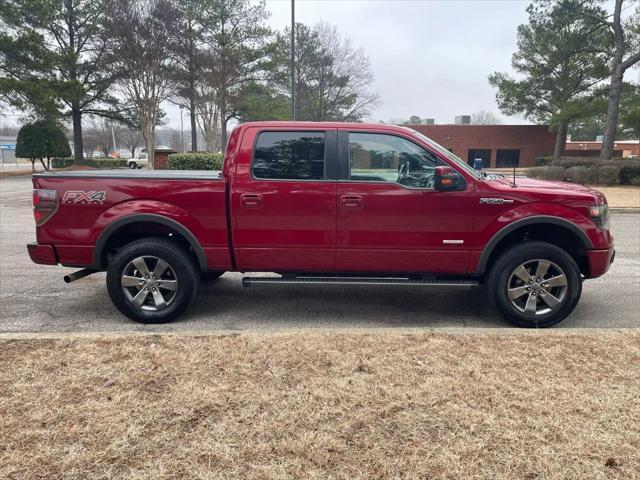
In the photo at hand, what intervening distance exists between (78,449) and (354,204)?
2.83m

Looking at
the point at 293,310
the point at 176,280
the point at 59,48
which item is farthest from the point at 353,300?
the point at 59,48

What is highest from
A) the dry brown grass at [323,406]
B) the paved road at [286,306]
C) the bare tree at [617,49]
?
the bare tree at [617,49]

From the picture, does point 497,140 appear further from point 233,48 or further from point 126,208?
point 126,208

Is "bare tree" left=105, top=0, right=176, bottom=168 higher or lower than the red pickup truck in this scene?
higher

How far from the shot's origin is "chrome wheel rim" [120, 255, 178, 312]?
439 cm

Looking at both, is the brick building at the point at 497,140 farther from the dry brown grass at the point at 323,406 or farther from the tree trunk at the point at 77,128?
the dry brown grass at the point at 323,406

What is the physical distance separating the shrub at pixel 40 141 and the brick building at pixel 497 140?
29.7m

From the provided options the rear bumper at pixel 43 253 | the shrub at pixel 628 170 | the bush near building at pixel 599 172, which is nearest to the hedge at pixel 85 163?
the bush near building at pixel 599 172

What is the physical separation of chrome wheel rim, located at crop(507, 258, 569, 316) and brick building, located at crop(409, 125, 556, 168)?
41.0 meters

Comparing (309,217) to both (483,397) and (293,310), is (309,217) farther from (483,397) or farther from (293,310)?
(483,397)

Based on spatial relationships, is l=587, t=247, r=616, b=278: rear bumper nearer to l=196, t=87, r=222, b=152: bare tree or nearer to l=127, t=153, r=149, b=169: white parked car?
l=196, t=87, r=222, b=152: bare tree

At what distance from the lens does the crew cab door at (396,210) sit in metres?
4.26

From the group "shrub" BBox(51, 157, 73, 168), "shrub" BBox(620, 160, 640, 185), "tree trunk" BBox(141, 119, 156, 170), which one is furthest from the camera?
"shrub" BBox(51, 157, 73, 168)

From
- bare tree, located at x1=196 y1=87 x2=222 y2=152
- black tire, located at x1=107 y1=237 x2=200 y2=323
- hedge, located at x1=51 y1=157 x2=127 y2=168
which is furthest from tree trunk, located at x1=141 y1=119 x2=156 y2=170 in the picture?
black tire, located at x1=107 y1=237 x2=200 y2=323
